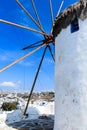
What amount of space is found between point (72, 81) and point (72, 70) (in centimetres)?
47

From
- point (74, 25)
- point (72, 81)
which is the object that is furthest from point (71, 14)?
point (72, 81)

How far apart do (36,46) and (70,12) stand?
159 inches

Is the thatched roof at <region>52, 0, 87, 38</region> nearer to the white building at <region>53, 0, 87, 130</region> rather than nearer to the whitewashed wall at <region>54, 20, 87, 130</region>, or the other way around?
the white building at <region>53, 0, 87, 130</region>

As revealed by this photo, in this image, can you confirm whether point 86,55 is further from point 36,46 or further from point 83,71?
point 36,46

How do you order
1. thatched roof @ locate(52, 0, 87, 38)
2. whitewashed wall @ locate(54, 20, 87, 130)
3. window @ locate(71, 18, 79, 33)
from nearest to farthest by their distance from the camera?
whitewashed wall @ locate(54, 20, 87, 130)
thatched roof @ locate(52, 0, 87, 38)
window @ locate(71, 18, 79, 33)

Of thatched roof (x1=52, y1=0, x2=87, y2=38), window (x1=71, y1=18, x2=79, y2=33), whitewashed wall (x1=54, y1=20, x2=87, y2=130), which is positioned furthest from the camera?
window (x1=71, y1=18, x2=79, y2=33)

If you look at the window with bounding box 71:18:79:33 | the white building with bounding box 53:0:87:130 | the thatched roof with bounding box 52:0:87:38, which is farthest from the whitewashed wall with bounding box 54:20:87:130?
the thatched roof with bounding box 52:0:87:38

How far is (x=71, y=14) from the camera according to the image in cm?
1009

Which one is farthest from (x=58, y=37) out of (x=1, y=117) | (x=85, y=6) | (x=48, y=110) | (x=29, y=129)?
(x=48, y=110)

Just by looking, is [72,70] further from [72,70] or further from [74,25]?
[74,25]

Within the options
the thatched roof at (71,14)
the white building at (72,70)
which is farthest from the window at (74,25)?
the thatched roof at (71,14)

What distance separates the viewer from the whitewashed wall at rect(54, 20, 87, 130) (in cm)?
879

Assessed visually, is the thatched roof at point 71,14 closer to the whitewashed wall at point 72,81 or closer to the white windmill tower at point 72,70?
the white windmill tower at point 72,70

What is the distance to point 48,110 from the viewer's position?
19.4 metres
